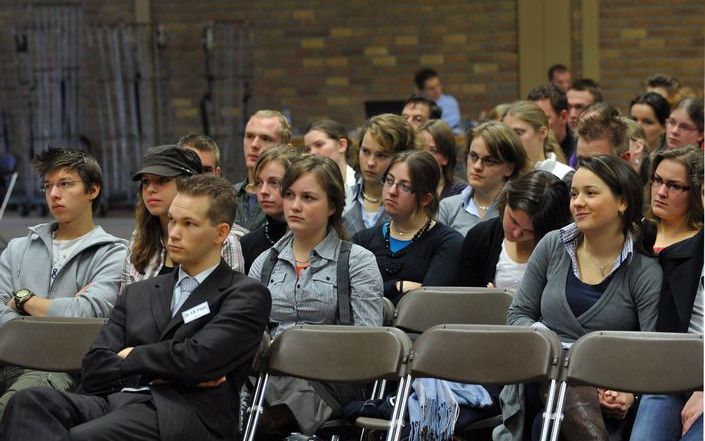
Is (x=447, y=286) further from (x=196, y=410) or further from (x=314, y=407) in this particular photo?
(x=196, y=410)

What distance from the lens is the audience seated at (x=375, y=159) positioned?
19.4 ft

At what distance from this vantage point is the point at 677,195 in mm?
4426

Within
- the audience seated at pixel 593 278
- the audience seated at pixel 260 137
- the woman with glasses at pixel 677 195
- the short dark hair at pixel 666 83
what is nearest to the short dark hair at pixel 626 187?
the audience seated at pixel 593 278

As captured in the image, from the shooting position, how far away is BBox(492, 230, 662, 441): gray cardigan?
4.04 meters

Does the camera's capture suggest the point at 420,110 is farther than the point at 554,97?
Yes

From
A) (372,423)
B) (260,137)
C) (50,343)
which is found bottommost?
(372,423)

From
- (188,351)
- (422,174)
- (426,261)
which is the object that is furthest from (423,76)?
(188,351)

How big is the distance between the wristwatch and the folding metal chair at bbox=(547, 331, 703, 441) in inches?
82.8

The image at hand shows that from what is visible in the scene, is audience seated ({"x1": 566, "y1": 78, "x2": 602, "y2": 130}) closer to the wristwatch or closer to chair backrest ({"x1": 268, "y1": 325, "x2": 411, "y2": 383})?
chair backrest ({"x1": 268, "y1": 325, "x2": 411, "y2": 383})

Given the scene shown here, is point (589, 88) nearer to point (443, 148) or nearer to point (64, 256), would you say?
point (443, 148)

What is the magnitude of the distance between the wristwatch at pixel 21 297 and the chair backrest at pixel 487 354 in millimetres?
1595

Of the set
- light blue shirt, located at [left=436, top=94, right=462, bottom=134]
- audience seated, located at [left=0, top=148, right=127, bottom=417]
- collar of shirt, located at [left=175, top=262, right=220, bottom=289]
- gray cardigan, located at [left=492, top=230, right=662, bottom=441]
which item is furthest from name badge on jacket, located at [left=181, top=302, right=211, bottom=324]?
light blue shirt, located at [left=436, top=94, right=462, bottom=134]

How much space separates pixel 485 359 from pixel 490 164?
168 cm

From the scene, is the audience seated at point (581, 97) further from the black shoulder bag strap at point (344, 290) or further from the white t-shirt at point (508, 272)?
the black shoulder bag strap at point (344, 290)
